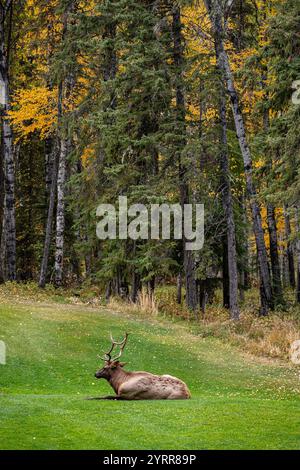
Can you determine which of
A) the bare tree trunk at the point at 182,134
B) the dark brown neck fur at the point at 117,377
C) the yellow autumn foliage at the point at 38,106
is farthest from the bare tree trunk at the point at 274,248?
the dark brown neck fur at the point at 117,377

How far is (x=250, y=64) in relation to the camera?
828 inches

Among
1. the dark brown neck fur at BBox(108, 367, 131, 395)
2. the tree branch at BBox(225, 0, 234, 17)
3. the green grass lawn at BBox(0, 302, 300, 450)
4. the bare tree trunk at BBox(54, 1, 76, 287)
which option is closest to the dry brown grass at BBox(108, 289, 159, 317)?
the green grass lawn at BBox(0, 302, 300, 450)

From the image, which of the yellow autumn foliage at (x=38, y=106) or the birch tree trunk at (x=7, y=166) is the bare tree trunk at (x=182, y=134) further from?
the birch tree trunk at (x=7, y=166)

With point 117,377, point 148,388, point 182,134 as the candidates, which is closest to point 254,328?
point 182,134

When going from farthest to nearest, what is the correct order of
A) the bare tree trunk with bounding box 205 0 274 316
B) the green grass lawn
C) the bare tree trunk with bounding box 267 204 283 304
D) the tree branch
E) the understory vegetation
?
the bare tree trunk with bounding box 267 204 283 304 < the tree branch < the bare tree trunk with bounding box 205 0 274 316 < the understory vegetation < the green grass lawn

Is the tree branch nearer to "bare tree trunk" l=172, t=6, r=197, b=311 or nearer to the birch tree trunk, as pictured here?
"bare tree trunk" l=172, t=6, r=197, b=311

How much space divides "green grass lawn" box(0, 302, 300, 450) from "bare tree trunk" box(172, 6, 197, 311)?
259 cm

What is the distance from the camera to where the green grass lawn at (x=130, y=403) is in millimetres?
9258

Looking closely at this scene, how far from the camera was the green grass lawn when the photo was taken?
9.26 metres

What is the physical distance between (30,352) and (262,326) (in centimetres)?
799

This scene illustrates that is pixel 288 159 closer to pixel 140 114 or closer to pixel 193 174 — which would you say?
pixel 193 174

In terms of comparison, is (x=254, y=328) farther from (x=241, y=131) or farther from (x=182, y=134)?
(x=182, y=134)

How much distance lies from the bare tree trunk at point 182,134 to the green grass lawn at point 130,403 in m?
2.59
